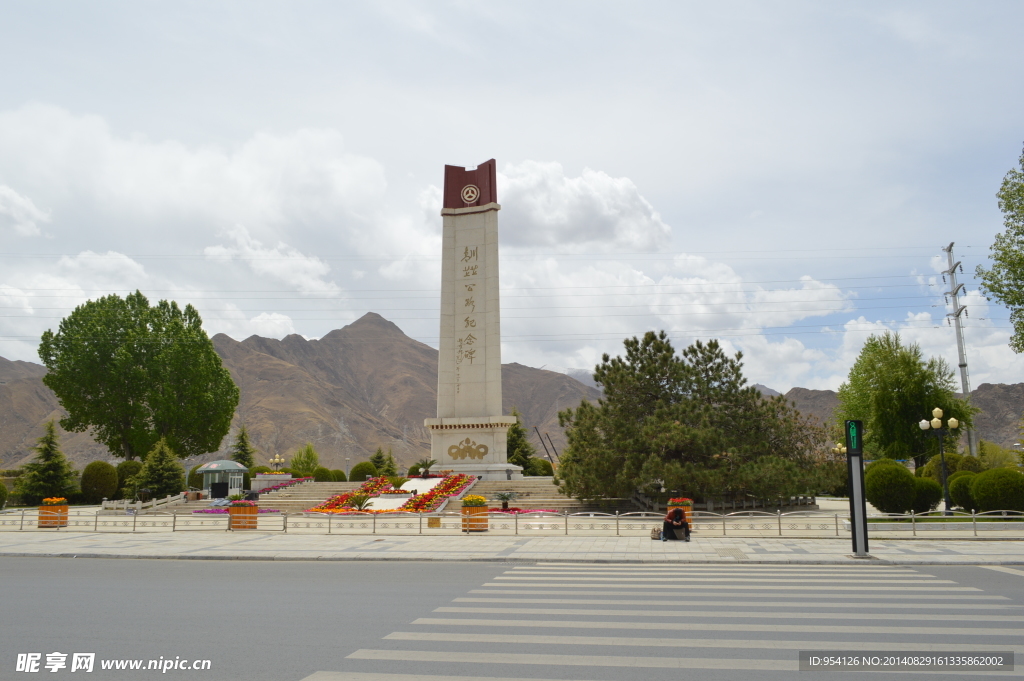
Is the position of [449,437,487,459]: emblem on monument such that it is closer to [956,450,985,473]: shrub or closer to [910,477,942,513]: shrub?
[910,477,942,513]: shrub

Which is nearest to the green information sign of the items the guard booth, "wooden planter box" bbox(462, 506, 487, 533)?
"wooden planter box" bbox(462, 506, 487, 533)

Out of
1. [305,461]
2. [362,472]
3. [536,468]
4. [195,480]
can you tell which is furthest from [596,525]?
[305,461]

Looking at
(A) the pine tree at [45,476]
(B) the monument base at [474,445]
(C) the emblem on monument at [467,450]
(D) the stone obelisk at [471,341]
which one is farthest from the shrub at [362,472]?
(A) the pine tree at [45,476]

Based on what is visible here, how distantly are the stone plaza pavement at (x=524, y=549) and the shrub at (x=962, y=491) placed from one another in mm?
9282

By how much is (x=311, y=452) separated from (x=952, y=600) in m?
63.6

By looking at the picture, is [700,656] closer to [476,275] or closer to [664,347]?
[664,347]

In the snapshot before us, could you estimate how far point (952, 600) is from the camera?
32.7ft

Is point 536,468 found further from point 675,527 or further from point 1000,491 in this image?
point 675,527

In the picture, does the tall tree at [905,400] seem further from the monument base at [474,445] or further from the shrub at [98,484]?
the shrub at [98,484]

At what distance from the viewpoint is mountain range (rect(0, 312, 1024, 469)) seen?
423ft

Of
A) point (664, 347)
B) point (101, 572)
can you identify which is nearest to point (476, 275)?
point (664, 347)

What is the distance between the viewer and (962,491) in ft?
90.3

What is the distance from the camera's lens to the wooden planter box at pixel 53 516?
25.8 m

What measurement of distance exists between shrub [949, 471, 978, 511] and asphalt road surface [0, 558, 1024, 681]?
1504cm
